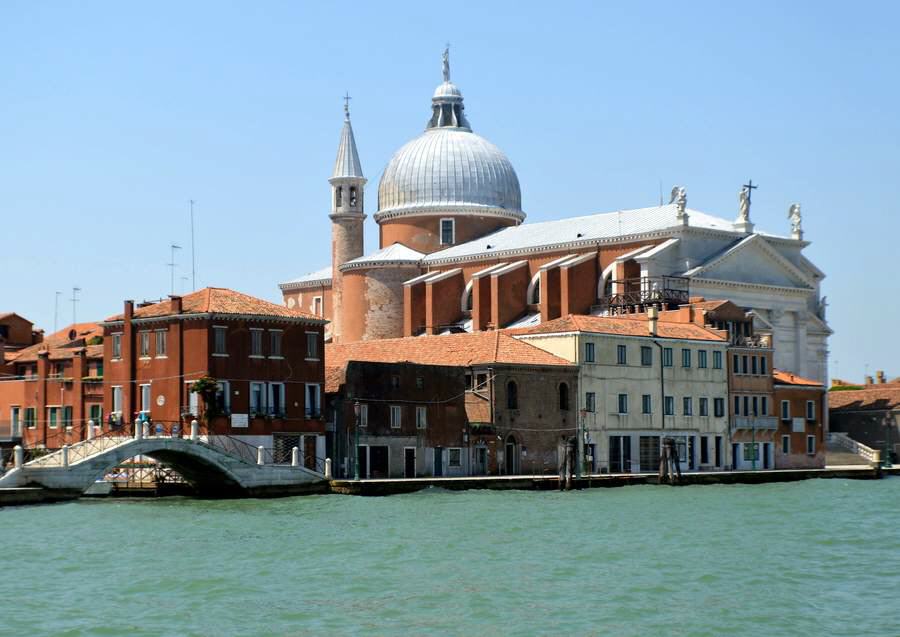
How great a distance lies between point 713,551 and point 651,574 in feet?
11.6

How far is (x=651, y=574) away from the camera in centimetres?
2653

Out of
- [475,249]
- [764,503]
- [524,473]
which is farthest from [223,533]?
[475,249]

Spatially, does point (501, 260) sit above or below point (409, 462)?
above

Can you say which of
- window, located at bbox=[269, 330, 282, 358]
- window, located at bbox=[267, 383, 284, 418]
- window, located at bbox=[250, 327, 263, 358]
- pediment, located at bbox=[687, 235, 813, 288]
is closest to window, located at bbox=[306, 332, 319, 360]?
window, located at bbox=[269, 330, 282, 358]

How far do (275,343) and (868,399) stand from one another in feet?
100

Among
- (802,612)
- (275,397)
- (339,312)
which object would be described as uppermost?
(339,312)

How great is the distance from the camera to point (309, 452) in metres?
45.5

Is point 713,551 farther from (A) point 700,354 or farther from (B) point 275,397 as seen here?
(A) point 700,354

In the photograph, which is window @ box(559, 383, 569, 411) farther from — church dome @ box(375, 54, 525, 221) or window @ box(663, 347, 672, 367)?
church dome @ box(375, 54, 525, 221)

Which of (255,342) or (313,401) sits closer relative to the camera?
(255,342)

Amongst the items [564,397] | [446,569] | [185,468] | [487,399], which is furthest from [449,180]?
[446,569]

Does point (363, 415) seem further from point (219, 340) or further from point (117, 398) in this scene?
point (117, 398)

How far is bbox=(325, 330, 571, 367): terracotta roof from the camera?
1983 inches

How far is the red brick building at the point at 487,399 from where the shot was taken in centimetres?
4809
